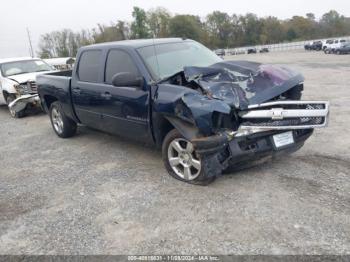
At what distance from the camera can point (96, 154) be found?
6109 millimetres

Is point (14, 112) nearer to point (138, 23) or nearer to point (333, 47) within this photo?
point (333, 47)

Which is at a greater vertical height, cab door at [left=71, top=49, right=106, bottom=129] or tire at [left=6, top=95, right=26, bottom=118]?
cab door at [left=71, top=49, right=106, bottom=129]

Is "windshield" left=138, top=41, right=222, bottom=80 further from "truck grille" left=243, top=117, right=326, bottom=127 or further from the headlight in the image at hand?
the headlight

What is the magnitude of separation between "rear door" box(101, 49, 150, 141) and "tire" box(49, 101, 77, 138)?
5.44 feet

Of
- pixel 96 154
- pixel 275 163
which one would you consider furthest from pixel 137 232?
pixel 96 154

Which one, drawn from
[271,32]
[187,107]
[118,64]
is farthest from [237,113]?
[271,32]

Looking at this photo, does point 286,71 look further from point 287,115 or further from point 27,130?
point 27,130

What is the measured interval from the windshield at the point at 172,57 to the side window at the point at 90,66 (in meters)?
1.06

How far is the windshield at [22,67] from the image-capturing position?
1101 centimetres

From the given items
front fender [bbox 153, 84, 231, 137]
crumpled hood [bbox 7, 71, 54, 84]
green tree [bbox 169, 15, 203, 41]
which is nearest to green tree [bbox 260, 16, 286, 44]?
green tree [bbox 169, 15, 203, 41]

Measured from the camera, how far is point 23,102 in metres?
10.0

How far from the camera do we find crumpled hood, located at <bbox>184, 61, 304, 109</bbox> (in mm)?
4098

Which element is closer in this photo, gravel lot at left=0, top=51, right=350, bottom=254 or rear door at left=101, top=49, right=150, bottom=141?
gravel lot at left=0, top=51, right=350, bottom=254

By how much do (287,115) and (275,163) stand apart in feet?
3.56
